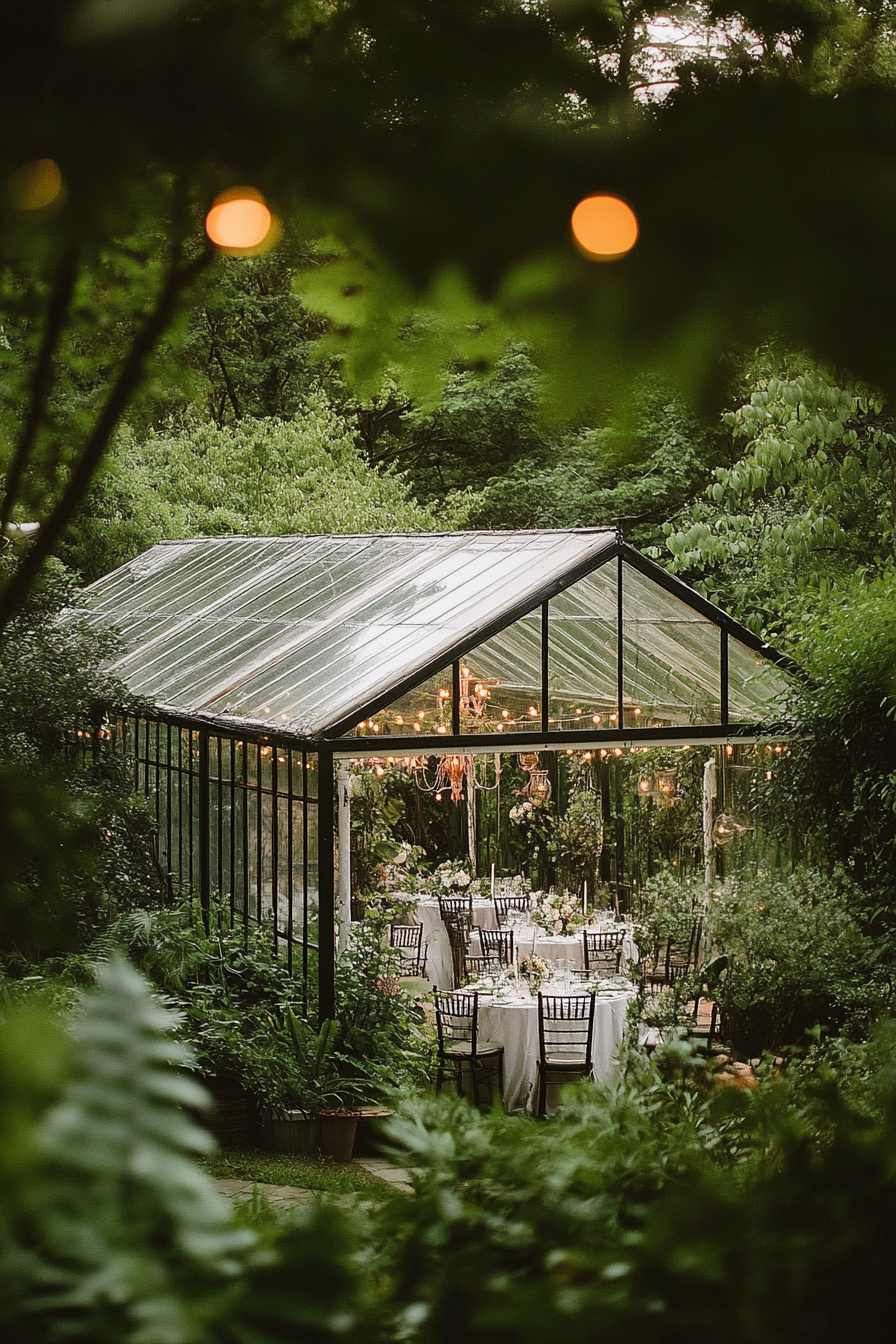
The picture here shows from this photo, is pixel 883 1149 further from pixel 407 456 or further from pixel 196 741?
pixel 407 456

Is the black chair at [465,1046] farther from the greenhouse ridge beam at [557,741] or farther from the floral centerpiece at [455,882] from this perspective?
the floral centerpiece at [455,882]

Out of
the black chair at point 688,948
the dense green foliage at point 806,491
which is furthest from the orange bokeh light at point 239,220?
the black chair at point 688,948

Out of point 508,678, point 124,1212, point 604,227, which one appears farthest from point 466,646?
point 124,1212

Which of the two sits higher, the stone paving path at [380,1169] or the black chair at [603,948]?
the black chair at [603,948]

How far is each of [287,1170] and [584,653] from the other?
4.26 metres

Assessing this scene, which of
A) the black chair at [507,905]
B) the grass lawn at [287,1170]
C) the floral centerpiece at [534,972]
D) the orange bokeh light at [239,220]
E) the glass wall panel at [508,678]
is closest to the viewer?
the orange bokeh light at [239,220]

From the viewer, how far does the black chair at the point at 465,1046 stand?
8.66 meters

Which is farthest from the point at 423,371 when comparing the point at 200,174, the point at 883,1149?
the point at 883,1149

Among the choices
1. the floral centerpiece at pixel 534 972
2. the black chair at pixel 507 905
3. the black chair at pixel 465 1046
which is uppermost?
the floral centerpiece at pixel 534 972

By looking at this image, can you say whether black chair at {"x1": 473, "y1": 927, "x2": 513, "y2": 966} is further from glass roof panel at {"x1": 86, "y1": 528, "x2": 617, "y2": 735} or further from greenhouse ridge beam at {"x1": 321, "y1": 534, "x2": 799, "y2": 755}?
glass roof panel at {"x1": 86, "y1": 528, "x2": 617, "y2": 735}

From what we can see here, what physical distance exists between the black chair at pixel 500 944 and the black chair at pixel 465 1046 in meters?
1.59

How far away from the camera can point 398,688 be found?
8.30 m

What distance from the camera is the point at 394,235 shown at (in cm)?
101

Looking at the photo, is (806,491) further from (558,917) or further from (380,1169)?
(380,1169)
